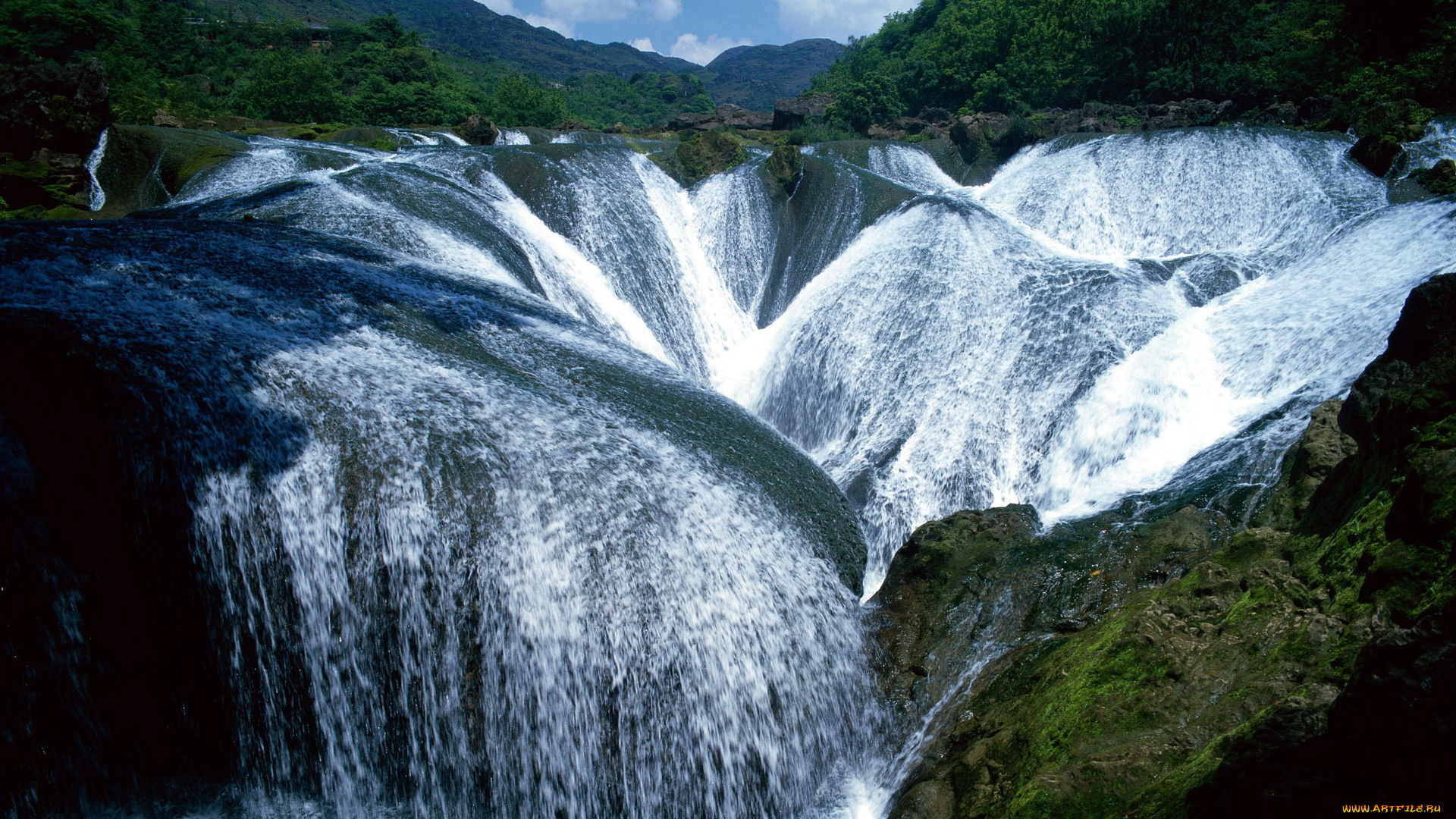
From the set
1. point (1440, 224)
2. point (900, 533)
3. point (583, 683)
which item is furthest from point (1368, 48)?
point (583, 683)

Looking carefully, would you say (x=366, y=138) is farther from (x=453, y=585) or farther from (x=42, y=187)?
(x=453, y=585)

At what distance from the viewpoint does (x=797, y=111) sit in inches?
1128

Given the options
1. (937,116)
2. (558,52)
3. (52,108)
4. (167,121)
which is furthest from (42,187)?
(558,52)

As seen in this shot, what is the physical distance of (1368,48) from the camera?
1606 centimetres

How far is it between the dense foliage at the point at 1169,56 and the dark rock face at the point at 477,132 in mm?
14854

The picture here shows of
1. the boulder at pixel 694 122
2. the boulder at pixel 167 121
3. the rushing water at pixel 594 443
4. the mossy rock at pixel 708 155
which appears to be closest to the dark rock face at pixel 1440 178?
the rushing water at pixel 594 443

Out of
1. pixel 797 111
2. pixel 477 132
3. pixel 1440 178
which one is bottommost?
pixel 1440 178

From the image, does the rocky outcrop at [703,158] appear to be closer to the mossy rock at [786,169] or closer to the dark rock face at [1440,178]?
the mossy rock at [786,169]

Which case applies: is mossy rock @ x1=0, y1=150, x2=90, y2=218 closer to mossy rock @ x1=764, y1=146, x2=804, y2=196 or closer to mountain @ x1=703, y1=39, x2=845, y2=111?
mossy rock @ x1=764, y1=146, x2=804, y2=196

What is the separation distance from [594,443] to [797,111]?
89.9ft

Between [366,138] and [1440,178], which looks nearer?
[1440,178]

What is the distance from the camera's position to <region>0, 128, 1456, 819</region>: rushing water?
3686 millimetres

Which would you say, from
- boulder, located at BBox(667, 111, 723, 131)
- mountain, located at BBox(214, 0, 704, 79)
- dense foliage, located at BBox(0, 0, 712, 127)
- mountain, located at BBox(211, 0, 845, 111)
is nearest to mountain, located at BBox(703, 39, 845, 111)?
mountain, located at BBox(211, 0, 845, 111)

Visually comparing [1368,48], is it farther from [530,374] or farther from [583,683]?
[583,683]
